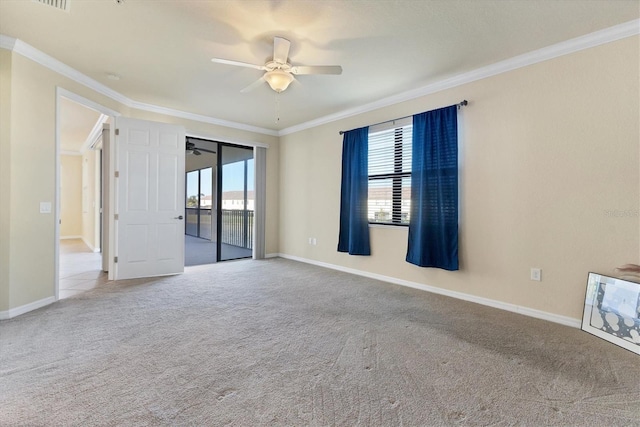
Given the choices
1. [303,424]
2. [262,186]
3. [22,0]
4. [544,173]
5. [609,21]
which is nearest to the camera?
[303,424]

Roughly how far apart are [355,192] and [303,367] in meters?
3.08

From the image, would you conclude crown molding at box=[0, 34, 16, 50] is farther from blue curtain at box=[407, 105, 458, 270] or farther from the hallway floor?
blue curtain at box=[407, 105, 458, 270]

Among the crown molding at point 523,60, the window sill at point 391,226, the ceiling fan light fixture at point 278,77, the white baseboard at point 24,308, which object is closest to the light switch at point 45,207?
the white baseboard at point 24,308

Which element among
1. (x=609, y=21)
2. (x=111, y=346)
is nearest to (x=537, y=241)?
(x=609, y=21)

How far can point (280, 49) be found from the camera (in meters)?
2.73

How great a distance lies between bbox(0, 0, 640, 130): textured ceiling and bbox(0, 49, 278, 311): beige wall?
35 cm

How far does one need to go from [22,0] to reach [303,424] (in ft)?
11.9

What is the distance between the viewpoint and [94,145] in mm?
6676

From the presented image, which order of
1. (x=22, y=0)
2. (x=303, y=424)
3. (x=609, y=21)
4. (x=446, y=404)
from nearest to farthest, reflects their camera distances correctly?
(x=303, y=424)
(x=446, y=404)
(x=22, y=0)
(x=609, y=21)

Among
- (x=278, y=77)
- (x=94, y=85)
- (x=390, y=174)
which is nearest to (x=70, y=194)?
(x=94, y=85)

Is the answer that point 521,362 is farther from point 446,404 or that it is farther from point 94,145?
point 94,145

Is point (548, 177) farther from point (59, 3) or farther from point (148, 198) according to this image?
point (148, 198)

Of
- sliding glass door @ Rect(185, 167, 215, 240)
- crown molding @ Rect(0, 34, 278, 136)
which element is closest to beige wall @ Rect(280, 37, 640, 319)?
crown molding @ Rect(0, 34, 278, 136)

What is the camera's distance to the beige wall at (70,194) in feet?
29.2
